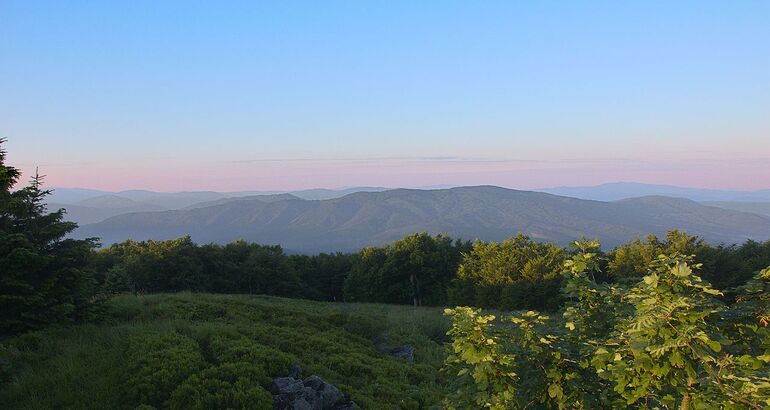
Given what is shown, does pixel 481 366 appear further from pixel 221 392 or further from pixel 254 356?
pixel 254 356

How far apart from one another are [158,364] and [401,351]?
449 inches

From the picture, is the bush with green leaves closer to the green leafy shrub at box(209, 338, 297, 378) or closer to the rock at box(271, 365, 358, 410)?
the rock at box(271, 365, 358, 410)

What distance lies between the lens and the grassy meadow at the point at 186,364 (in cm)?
1208

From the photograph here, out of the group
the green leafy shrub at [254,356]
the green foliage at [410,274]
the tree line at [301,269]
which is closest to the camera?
the green leafy shrub at [254,356]

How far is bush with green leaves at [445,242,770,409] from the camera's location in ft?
13.1

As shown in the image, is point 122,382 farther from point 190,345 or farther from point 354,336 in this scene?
point 354,336

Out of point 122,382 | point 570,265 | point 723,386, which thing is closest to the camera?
point 723,386

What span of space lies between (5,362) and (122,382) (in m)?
3.99

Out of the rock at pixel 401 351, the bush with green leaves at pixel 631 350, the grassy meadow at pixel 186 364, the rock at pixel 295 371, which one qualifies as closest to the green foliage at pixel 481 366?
the bush with green leaves at pixel 631 350

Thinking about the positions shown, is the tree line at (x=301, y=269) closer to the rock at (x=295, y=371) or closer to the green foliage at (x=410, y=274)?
the green foliage at (x=410, y=274)

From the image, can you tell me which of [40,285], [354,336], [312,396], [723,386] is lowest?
[354,336]

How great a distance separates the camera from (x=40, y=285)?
1628cm

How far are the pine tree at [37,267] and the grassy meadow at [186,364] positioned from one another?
1.01 meters

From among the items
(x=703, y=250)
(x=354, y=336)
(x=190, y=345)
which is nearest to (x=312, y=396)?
(x=190, y=345)
